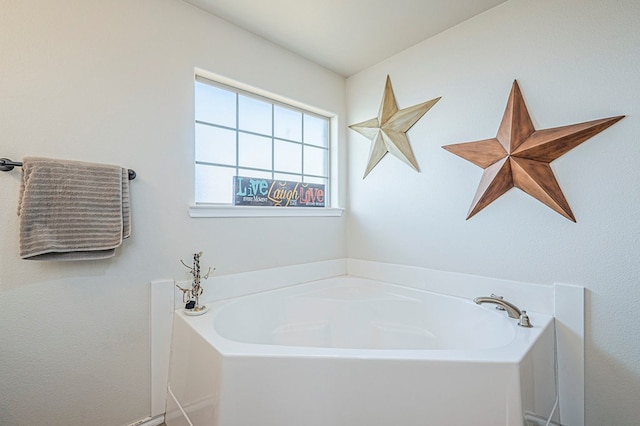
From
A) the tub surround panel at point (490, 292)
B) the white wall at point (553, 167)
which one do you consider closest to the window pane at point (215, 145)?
the tub surround panel at point (490, 292)

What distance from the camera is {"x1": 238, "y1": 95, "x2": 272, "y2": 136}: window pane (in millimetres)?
2014

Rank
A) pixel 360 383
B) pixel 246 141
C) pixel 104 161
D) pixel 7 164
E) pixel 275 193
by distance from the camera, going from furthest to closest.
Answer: pixel 275 193 → pixel 246 141 → pixel 104 161 → pixel 7 164 → pixel 360 383

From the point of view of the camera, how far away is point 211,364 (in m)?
1.19

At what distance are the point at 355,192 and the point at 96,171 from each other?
5.91ft

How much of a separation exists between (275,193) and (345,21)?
122 centimetres

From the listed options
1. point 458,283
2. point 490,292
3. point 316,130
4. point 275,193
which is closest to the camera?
point 490,292

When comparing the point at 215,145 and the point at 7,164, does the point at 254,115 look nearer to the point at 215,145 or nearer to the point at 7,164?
the point at 215,145

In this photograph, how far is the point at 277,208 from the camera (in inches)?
82.0

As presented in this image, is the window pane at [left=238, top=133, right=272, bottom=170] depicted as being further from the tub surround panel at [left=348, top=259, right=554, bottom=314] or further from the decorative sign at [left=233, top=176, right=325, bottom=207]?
the tub surround panel at [left=348, top=259, right=554, bottom=314]

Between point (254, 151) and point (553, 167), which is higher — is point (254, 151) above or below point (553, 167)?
above

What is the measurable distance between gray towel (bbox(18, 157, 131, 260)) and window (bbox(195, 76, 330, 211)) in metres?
0.50

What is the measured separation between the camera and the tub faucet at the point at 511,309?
4.69 feet

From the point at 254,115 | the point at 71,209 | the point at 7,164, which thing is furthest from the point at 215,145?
the point at 7,164

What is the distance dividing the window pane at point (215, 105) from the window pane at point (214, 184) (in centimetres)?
31
